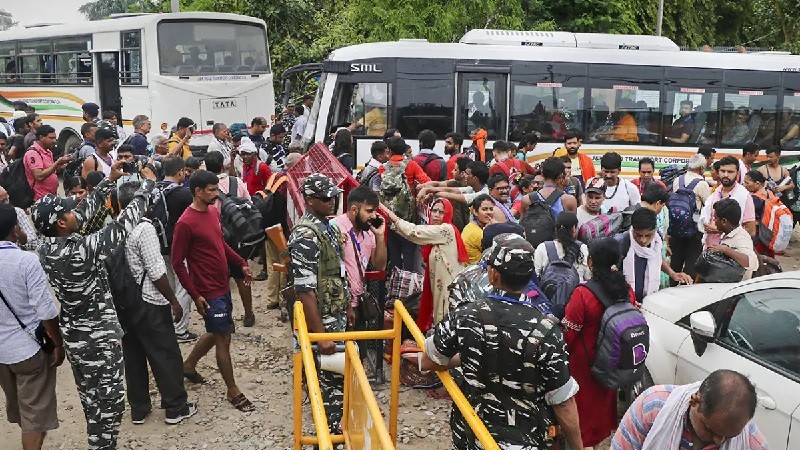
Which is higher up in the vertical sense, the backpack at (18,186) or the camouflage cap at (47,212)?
the camouflage cap at (47,212)

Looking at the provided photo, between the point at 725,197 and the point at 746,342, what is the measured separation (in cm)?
301

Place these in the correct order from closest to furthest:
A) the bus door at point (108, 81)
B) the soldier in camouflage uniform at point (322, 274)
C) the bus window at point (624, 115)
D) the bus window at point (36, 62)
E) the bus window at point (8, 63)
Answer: the soldier in camouflage uniform at point (322, 274) < the bus window at point (624, 115) < the bus door at point (108, 81) < the bus window at point (36, 62) < the bus window at point (8, 63)

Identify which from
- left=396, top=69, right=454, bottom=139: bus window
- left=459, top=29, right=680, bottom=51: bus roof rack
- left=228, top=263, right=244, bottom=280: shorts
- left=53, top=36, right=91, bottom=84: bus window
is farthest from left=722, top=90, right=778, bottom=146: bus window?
left=53, top=36, right=91, bottom=84: bus window

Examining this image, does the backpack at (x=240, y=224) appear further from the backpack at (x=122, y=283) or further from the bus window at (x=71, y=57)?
the bus window at (x=71, y=57)

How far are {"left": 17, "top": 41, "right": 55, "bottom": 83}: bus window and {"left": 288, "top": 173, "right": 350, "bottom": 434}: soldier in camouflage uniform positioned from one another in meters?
16.0

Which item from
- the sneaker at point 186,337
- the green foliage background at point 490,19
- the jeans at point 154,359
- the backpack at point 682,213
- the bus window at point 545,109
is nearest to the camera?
the jeans at point 154,359

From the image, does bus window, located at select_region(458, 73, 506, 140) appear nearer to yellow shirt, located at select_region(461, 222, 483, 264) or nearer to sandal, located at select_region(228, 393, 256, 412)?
yellow shirt, located at select_region(461, 222, 483, 264)

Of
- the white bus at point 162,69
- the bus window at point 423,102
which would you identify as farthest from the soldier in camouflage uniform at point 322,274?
the white bus at point 162,69

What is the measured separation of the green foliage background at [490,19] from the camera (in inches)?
614

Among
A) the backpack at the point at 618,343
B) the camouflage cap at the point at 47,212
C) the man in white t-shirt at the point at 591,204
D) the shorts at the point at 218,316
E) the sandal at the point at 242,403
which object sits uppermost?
the camouflage cap at the point at 47,212

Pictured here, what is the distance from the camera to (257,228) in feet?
23.2

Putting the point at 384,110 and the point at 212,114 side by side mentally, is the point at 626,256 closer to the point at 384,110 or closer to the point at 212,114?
the point at 384,110

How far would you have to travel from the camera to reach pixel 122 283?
5121mm

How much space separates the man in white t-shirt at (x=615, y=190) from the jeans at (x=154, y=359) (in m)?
4.18
